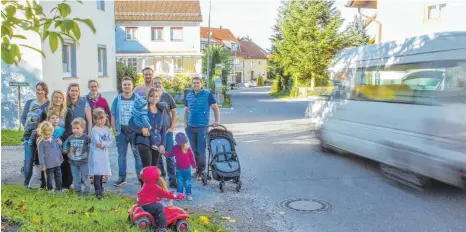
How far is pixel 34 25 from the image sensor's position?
2.53 metres

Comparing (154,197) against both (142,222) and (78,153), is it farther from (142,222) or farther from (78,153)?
(78,153)

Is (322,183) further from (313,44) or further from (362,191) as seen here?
(313,44)

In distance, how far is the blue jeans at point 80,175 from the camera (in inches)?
250

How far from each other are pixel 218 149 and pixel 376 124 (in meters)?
3.36

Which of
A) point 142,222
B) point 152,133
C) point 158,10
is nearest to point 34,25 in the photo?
point 142,222

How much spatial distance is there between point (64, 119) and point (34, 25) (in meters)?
4.46

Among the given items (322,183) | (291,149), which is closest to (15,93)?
(291,149)

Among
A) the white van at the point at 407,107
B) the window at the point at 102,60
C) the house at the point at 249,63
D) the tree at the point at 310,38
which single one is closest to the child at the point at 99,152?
the white van at the point at 407,107

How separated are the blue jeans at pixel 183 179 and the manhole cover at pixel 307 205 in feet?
4.80

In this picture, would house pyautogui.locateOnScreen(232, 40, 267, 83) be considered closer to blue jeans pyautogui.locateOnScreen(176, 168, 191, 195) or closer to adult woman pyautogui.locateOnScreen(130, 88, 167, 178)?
adult woman pyautogui.locateOnScreen(130, 88, 167, 178)

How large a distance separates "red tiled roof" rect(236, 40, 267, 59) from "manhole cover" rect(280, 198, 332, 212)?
90.5 meters

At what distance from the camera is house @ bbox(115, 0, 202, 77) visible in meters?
45.3

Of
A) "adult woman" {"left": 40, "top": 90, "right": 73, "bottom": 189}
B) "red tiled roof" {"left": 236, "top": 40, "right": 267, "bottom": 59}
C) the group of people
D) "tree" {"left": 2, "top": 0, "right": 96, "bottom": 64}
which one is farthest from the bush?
"tree" {"left": 2, "top": 0, "right": 96, "bottom": 64}

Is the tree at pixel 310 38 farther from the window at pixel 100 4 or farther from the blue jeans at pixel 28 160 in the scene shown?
the blue jeans at pixel 28 160
